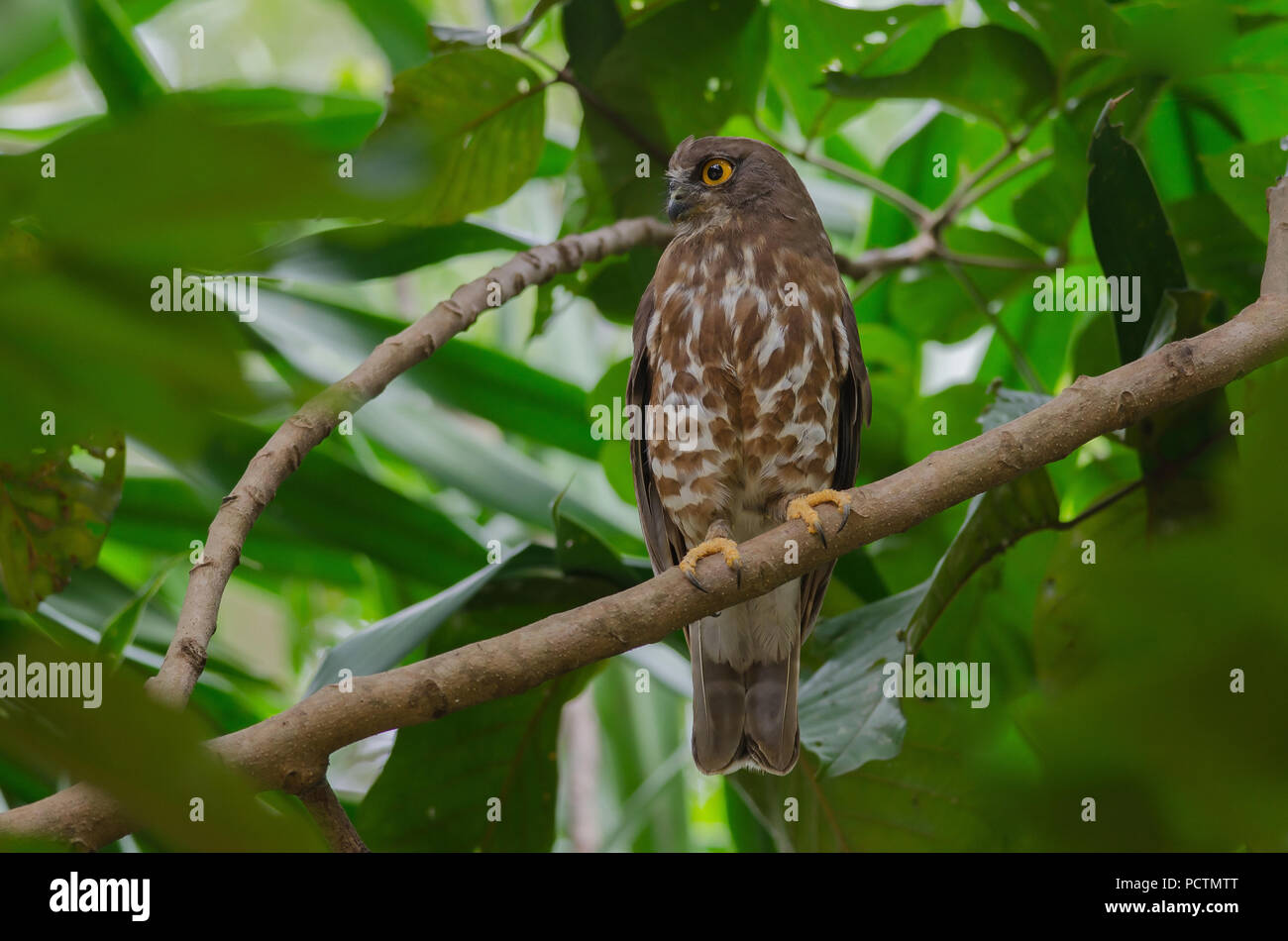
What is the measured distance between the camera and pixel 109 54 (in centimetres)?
280

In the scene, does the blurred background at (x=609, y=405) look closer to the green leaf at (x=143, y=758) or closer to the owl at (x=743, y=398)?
the green leaf at (x=143, y=758)

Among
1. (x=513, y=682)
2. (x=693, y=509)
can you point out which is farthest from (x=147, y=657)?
(x=513, y=682)

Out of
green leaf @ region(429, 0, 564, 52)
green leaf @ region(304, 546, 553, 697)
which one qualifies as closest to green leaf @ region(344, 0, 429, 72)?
green leaf @ region(429, 0, 564, 52)

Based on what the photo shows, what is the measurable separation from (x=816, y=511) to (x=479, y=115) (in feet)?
4.01

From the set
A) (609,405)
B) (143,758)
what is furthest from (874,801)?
(143,758)

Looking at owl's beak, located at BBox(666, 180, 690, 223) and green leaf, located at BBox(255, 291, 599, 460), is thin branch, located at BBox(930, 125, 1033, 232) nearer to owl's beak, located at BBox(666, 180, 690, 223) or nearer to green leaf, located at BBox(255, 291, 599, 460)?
owl's beak, located at BBox(666, 180, 690, 223)

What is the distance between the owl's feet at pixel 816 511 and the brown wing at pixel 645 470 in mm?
575

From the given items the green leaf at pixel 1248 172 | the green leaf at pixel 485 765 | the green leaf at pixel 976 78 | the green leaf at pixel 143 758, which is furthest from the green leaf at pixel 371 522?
the green leaf at pixel 143 758

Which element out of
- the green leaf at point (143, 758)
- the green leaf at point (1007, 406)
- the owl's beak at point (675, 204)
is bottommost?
the green leaf at point (143, 758)

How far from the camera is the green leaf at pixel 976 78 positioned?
2455 mm

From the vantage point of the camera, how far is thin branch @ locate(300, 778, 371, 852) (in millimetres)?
1406

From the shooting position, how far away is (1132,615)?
Answer: 11.6 inches

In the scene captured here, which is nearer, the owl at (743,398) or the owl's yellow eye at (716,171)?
the owl at (743,398)

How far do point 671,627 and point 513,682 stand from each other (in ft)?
0.88
